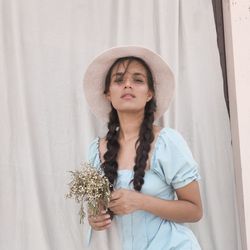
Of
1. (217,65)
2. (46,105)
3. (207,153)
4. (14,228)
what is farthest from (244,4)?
(14,228)

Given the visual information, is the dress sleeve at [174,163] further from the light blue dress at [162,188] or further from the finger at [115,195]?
the finger at [115,195]

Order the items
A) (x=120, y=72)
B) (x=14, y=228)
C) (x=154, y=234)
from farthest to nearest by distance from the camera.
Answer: (x=14, y=228), (x=120, y=72), (x=154, y=234)

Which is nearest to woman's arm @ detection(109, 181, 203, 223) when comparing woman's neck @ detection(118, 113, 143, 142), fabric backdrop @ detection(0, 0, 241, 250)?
woman's neck @ detection(118, 113, 143, 142)

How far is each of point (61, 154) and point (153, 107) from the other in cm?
57

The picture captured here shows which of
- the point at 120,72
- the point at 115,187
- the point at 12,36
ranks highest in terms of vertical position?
the point at 12,36

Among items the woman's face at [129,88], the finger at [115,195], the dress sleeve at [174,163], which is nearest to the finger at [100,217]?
the finger at [115,195]

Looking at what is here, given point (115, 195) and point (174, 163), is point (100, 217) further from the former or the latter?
point (174, 163)

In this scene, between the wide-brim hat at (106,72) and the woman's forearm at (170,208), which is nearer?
the woman's forearm at (170,208)

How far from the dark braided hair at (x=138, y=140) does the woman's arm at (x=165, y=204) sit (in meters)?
0.06

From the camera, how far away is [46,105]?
2.15 meters

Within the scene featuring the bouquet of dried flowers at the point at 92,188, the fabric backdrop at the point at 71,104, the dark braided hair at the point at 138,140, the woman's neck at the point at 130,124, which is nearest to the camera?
the bouquet of dried flowers at the point at 92,188

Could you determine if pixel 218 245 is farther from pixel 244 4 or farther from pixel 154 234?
pixel 244 4

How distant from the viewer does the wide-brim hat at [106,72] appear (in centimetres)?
178

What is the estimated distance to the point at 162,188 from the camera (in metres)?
1.64
